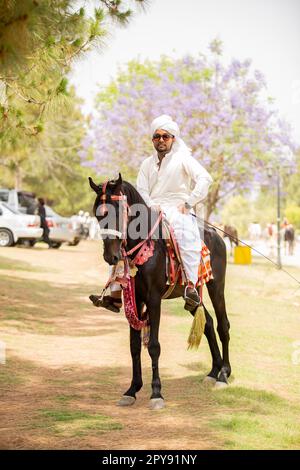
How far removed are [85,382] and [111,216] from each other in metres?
2.55

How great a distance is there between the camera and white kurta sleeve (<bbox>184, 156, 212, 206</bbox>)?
303 inches

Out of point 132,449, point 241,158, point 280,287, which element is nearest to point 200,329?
point 132,449

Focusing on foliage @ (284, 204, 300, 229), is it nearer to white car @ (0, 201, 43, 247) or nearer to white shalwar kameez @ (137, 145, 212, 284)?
white car @ (0, 201, 43, 247)

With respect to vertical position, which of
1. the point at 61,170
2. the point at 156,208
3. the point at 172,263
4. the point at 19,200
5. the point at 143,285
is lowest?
the point at 143,285

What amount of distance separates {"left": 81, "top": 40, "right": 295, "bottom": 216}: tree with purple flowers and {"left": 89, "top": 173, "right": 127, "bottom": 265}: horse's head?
2534 cm

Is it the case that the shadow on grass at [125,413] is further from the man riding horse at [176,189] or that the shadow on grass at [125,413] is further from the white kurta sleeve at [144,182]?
the white kurta sleeve at [144,182]

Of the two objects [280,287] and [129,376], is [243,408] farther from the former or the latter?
[280,287]

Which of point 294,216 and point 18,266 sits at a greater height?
point 294,216

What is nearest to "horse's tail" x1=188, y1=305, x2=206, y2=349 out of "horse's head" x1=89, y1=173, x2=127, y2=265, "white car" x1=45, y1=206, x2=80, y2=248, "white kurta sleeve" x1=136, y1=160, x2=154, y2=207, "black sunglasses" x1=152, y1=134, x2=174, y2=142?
"white kurta sleeve" x1=136, y1=160, x2=154, y2=207

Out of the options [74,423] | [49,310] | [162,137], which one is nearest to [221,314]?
[162,137]

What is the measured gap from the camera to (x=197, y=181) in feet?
25.5

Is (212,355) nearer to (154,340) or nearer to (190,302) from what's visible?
(190,302)

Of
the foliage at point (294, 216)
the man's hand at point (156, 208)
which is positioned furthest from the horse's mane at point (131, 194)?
the foliage at point (294, 216)
